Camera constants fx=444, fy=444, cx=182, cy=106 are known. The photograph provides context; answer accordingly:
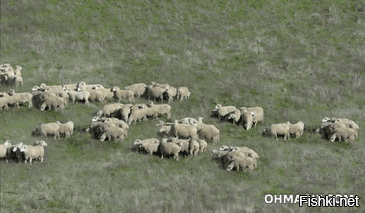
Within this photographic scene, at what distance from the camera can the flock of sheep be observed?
21.1 metres

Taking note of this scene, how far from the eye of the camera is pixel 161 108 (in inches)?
1069

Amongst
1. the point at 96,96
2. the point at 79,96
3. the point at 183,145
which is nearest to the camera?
the point at 183,145

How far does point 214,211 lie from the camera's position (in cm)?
1712

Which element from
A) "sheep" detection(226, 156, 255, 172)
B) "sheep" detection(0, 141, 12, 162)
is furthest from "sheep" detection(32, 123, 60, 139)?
"sheep" detection(226, 156, 255, 172)

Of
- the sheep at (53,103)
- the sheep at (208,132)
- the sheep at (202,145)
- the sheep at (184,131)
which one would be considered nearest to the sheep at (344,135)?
the sheep at (208,132)

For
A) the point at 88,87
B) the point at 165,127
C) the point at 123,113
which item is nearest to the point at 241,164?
the point at 165,127

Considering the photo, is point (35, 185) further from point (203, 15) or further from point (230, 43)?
point (203, 15)

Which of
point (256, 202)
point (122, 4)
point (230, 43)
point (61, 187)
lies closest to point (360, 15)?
point (230, 43)

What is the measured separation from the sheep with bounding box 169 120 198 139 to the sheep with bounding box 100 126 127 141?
269cm

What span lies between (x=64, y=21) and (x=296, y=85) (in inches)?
894

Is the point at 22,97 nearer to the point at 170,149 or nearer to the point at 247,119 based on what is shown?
the point at 170,149

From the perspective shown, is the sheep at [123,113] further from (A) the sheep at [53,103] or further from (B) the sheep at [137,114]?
(A) the sheep at [53,103]

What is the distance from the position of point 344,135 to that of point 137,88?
45.0 feet

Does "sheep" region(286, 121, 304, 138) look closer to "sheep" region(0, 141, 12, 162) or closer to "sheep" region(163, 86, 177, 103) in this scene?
"sheep" region(163, 86, 177, 103)
